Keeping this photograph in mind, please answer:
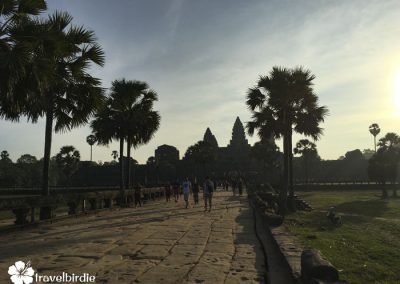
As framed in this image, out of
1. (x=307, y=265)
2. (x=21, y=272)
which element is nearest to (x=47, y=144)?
(x=21, y=272)

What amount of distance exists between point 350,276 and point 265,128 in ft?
62.9

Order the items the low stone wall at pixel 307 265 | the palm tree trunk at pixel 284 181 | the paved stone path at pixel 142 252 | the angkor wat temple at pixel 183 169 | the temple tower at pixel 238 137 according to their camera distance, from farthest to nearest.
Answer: the temple tower at pixel 238 137, the angkor wat temple at pixel 183 169, the palm tree trunk at pixel 284 181, the paved stone path at pixel 142 252, the low stone wall at pixel 307 265

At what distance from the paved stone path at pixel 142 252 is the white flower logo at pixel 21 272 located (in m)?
0.11

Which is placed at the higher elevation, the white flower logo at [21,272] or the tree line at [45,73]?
the tree line at [45,73]

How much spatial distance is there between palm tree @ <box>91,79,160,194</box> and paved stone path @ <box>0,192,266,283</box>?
519 inches

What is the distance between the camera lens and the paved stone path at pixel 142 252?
20.4 feet

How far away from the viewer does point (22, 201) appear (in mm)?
11180

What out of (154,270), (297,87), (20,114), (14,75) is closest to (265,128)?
(297,87)

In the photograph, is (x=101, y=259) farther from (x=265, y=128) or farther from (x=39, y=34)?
(x=265, y=128)

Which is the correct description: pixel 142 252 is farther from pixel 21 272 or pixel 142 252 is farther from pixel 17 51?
pixel 17 51

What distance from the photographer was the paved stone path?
621 cm

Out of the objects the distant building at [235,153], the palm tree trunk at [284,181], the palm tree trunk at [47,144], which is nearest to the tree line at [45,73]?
the palm tree trunk at [47,144]

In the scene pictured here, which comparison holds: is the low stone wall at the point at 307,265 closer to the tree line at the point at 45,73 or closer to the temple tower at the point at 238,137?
the tree line at the point at 45,73

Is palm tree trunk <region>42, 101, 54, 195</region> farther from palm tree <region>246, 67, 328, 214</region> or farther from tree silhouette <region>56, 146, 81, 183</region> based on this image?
tree silhouette <region>56, 146, 81, 183</region>
